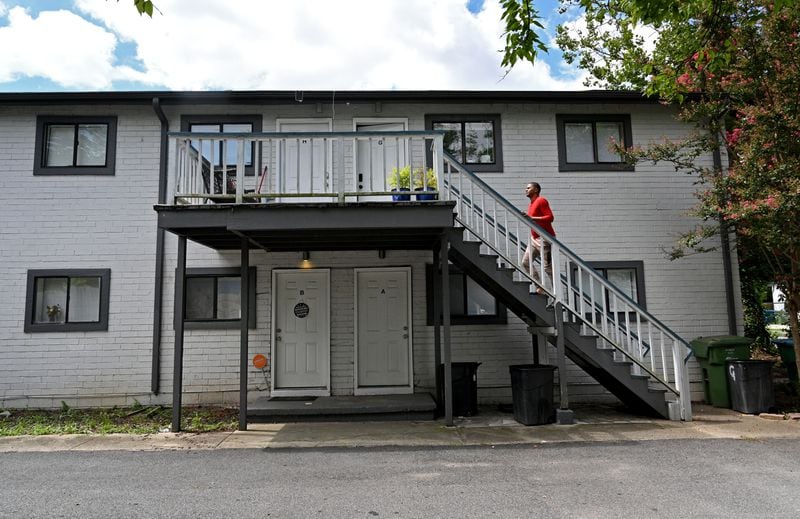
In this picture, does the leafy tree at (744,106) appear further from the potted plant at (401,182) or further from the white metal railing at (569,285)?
the potted plant at (401,182)

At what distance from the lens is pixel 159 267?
27.5ft

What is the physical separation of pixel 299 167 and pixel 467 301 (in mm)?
3904

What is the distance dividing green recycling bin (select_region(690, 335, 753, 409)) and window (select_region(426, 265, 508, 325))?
3.18 metres

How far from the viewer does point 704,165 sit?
8898 mm

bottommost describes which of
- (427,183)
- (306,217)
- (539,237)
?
(539,237)

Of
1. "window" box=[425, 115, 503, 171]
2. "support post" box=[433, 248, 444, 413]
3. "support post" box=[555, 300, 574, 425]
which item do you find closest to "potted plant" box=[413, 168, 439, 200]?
"support post" box=[433, 248, 444, 413]

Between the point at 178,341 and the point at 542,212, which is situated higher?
the point at 542,212

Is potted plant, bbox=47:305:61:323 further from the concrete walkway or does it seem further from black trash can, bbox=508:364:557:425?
black trash can, bbox=508:364:557:425

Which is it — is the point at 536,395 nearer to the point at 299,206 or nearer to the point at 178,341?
the point at 299,206

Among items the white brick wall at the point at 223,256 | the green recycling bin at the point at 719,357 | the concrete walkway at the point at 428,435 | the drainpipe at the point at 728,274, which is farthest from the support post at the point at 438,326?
the drainpipe at the point at 728,274

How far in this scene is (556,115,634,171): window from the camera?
29.2 feet

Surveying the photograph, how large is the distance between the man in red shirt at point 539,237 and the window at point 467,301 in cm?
131

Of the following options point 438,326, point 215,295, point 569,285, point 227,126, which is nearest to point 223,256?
point 215,295

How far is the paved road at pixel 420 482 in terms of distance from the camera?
4094mm
